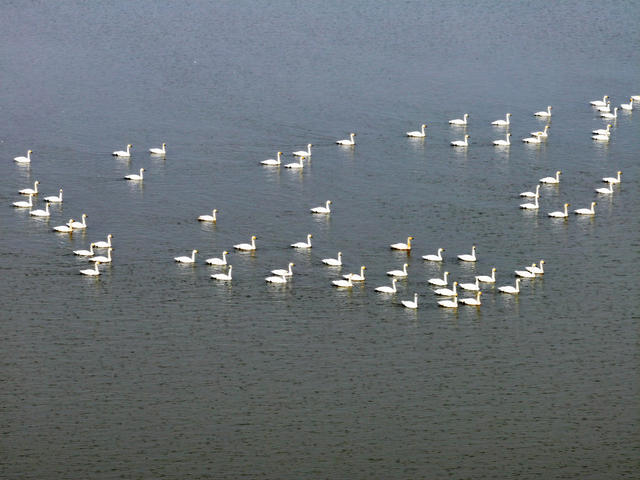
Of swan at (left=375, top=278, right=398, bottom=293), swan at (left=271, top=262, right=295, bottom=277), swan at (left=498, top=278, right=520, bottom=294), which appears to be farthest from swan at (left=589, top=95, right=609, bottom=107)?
swan at (left=271, top=262, right=295, bottom=277)

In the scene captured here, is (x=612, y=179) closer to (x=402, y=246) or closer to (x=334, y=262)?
(x=402, y=246)

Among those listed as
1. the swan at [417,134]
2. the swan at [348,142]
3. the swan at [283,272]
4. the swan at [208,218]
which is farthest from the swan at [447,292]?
the swan at [417,134]

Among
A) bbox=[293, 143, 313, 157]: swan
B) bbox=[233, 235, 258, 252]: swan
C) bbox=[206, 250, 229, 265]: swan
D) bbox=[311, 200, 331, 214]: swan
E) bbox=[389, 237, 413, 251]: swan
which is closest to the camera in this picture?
bbox=[206, 250, 229, 265]: swan

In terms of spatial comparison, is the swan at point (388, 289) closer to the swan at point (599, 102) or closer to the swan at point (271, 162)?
the swan at point (271, 162)

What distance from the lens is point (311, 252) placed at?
3885 inches

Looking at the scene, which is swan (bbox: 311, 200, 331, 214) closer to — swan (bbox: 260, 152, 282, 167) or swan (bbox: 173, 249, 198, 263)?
swan (bbox: 260, 152, 282, 167)

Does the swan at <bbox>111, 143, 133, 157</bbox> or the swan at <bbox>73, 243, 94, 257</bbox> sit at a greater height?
the swan at <bbox>111, 143, 133, 157</bbox>

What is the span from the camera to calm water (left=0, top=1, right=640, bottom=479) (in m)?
74.6

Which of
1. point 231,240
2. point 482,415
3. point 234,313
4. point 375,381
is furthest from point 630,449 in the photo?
point 231,240

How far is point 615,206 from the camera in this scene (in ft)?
364

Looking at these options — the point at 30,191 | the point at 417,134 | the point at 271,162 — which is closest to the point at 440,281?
the point at 271,162

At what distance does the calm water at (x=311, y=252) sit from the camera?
74625 mm

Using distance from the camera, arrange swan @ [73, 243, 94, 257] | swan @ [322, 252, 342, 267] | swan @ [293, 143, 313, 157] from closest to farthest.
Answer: swan @ [322, 252, 342, 267], swan @ [73, 243, 94, 257], swan @ [293, 143, 313, 157]

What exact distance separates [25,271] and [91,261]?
4.01m
